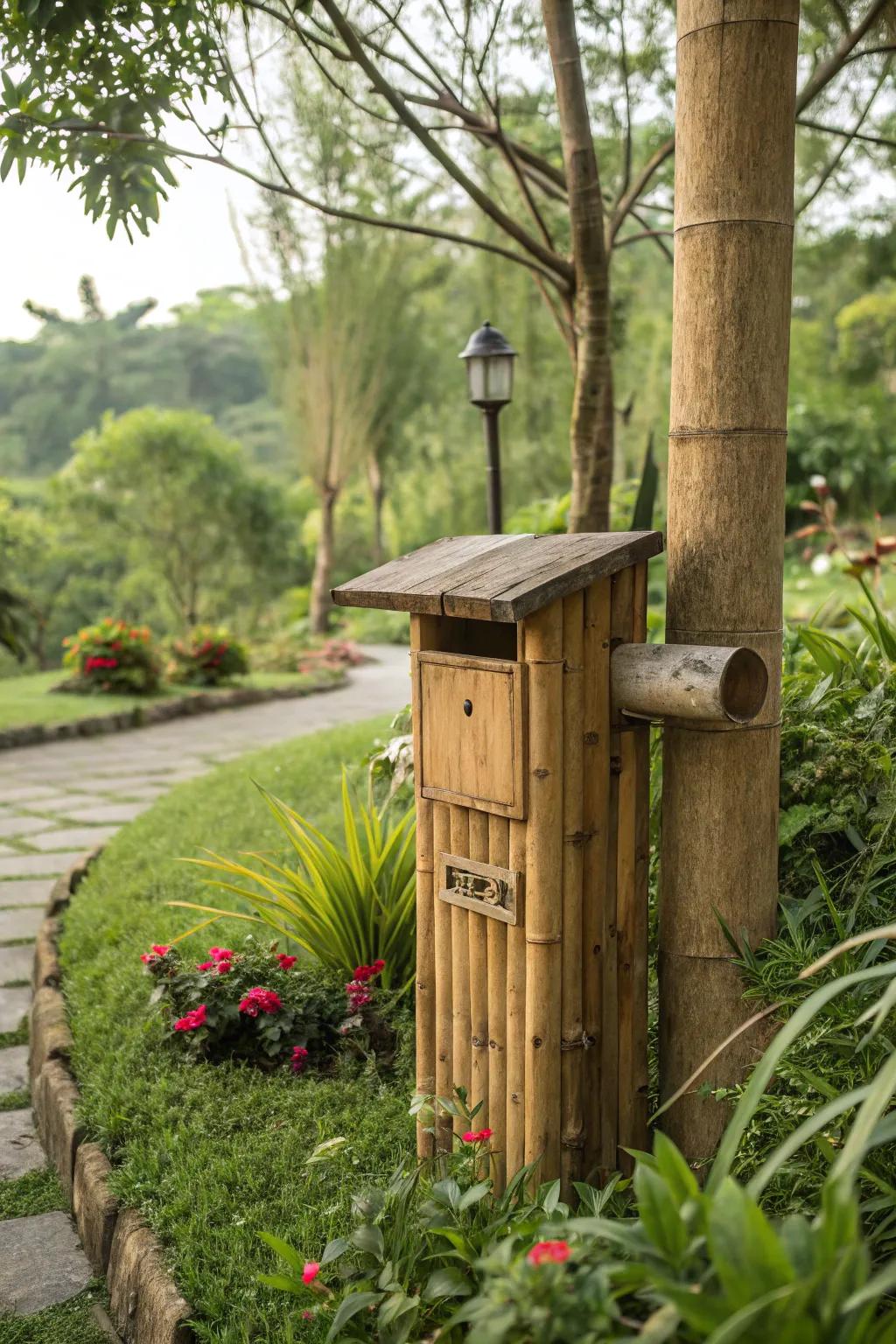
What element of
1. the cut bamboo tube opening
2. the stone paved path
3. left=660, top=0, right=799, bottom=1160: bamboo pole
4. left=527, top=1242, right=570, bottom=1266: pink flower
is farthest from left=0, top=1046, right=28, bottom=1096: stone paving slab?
left=527, top=1242, right=570, bottom=1266: pink flower

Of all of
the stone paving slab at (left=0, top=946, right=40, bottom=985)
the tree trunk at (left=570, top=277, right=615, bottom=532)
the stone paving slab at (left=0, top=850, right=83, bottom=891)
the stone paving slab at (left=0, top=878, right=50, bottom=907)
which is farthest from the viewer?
the stone paving slab at (left=0, top=850, right=83, bottom=891)

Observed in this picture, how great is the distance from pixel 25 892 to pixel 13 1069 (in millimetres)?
1627

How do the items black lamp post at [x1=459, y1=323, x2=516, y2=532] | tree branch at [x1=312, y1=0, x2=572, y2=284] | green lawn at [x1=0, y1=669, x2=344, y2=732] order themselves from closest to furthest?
tree branch at [x1=312, y1=0, x2=572, y2=284]
black lamp post at [x1=459, y1=323, x2=516, y2=532]
green lawn at [x1=0, y1=669, x2=344, y2=732]

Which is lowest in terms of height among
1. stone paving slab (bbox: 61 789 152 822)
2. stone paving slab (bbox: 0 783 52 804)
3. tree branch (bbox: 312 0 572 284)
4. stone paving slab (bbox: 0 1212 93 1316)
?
stone paving slab (bbox: 0 783 52 804)

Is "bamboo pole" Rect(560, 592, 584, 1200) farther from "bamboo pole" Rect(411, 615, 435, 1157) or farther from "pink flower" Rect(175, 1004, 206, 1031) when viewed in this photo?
"pink flower" Rect(175, 1004, 206, 1031)

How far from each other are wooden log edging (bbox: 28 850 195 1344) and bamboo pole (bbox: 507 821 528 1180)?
0.63m

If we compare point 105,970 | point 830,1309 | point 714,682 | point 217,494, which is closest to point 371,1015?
point 105,970

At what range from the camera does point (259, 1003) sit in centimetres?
291

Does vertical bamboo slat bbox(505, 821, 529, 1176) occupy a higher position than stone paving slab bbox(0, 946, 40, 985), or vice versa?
vertical bamboo slat bbox(505, 821, 529, 1176)

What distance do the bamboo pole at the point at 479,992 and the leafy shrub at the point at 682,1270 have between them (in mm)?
397

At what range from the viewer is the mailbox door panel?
2.01 m

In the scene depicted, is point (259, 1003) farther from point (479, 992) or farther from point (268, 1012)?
point (479, 992)

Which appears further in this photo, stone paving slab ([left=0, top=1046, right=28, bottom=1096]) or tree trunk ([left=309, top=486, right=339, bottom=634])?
tree trunk ([left=309, top=486, right=339, bottom=634])

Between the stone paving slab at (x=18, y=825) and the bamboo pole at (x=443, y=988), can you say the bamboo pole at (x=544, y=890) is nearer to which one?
the bamboo pole at (x=443, y=988)
